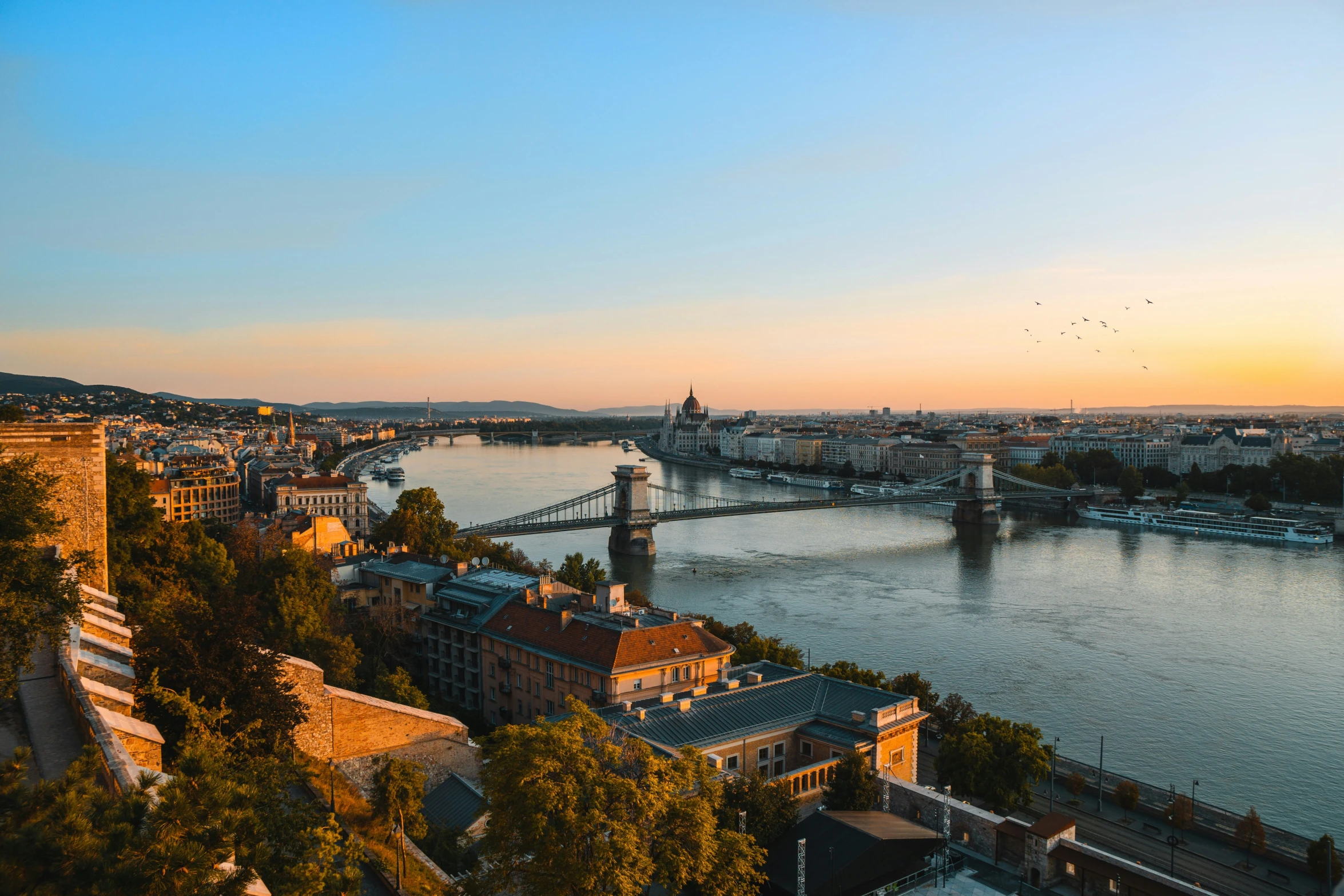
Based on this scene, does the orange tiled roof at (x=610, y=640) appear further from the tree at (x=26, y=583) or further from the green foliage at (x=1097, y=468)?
the green foliage at (x=1097, y=468)

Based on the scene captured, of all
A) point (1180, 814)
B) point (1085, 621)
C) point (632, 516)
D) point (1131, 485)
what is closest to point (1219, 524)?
point (1131, 485)

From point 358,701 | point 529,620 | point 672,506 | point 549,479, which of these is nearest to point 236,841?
point 358,701

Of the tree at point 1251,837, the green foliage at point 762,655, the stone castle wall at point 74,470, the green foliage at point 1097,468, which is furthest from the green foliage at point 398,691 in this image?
the green foliage at point 1097,468

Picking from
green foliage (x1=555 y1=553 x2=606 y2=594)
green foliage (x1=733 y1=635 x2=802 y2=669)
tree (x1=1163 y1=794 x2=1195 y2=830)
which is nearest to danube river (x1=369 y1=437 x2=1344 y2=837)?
tree (x1=1163 y1=794 x2=1195 y2=830)

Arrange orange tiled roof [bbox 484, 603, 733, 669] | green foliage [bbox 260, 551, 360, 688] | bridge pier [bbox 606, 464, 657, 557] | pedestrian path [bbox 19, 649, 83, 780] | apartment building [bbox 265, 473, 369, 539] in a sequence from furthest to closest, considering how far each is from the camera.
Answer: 1. apartment building [bbox 265, 473, 369, 539]
2. bridge pier [bbox 606, 464, 657, 557]
3. orange tiled roof [bbox 484, 603, 733, 669]
4. green foliage [bbox 260, 551, 360, 688]
5. pedestrian path [bbox 19, 649, 83, 780]

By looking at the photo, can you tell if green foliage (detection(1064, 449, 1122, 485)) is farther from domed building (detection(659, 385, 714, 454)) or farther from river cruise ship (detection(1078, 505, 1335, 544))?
domed building (detection(659, 385, 714, 454))

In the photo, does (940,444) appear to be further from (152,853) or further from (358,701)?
(152,853)
